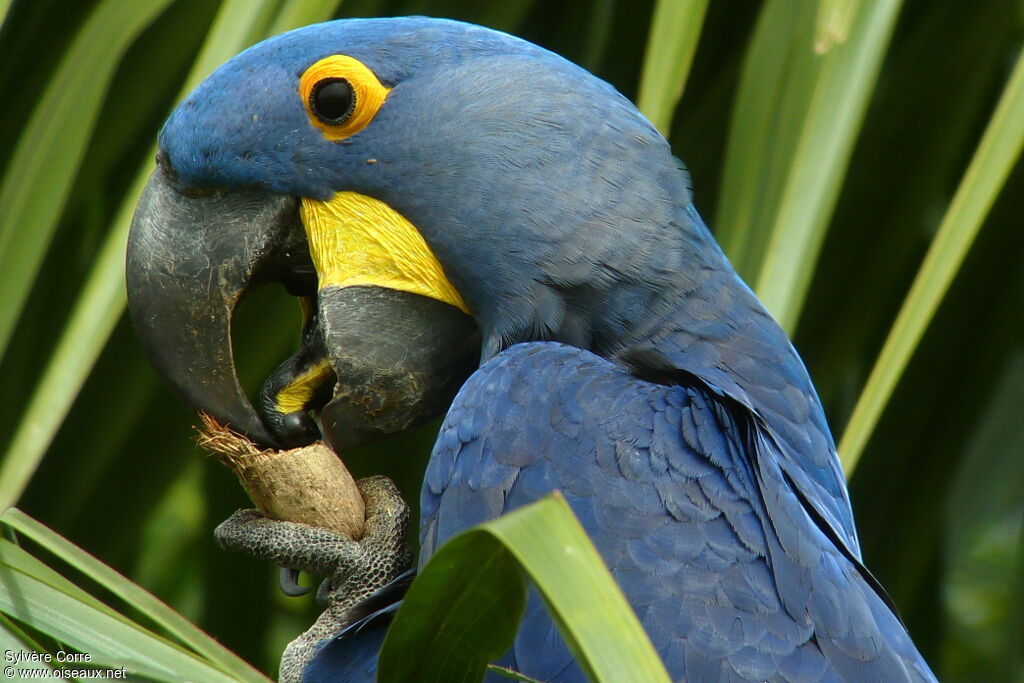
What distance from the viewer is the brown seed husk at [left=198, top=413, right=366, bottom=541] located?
979 millimetres

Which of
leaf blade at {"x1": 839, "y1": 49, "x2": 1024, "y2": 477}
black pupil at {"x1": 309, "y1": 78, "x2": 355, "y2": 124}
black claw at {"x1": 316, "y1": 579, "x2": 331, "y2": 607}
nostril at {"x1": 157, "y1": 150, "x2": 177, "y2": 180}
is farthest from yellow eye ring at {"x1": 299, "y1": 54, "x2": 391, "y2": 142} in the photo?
leaf blade at {"x1": 839, "y1": 49, "x2": 1024, "y2": 477}

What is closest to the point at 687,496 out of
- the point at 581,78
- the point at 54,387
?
the point at 581,78

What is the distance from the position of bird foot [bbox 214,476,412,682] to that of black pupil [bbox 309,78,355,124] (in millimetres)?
379

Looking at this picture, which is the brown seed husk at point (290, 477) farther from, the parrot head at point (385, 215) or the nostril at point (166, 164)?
the nostril at point (166, 164)

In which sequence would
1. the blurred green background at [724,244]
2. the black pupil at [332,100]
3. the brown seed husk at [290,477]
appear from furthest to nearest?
the blurred green background at [724,244] < the black pupil at [332,100] < the brown seed husk at [290,477]

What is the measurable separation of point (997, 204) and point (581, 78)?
2.43 feet

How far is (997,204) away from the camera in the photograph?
5.03 ft

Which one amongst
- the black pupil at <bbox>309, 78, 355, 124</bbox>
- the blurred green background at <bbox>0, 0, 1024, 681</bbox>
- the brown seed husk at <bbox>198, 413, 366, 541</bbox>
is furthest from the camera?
the blurred green background at <bbox>0, 0, 1024, 681</bbox>

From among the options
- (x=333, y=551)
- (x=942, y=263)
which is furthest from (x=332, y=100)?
(x=942, y=263)

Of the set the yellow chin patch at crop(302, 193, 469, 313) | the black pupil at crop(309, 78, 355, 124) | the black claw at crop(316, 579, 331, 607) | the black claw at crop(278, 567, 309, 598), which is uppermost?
the black pupil at crop(309, 78, 355, 124)

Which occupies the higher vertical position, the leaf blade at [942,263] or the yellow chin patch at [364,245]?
the leaf blade at [942,263]

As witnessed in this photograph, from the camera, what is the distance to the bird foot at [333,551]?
1032 millimetres

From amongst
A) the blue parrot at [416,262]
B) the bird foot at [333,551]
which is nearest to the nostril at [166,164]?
the blue parrot at [416,262]

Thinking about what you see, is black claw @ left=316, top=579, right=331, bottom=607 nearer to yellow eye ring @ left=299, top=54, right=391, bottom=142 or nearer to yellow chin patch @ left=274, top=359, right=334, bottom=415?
yellow chin patch @ left=274, top=359, right=334, bottom=415
